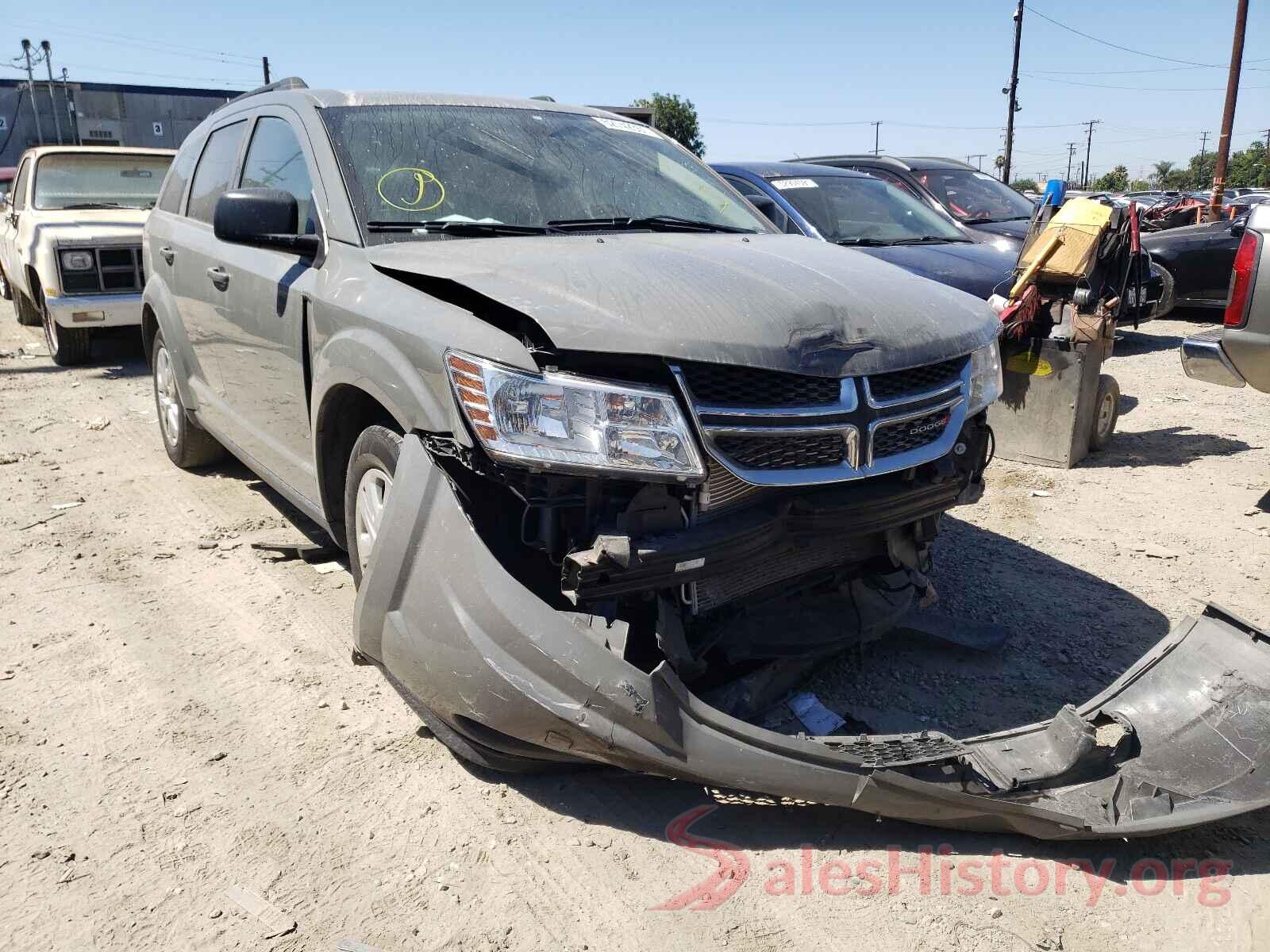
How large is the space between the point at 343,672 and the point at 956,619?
228 cm

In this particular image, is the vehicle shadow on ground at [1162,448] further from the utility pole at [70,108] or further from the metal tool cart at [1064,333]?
the utility pole at [70,108]

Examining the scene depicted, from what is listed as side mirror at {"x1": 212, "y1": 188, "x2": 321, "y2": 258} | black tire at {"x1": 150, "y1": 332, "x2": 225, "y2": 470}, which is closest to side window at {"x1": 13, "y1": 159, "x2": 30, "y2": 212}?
black tire at {"x1": 150, "y1": 332, "x2": 225, "y2": 470}

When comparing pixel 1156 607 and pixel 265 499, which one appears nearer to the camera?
pixel 1156 607

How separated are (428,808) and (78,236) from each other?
312 inches

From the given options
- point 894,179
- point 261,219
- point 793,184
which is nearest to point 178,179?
point 261,219

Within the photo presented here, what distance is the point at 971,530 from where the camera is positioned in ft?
16.4

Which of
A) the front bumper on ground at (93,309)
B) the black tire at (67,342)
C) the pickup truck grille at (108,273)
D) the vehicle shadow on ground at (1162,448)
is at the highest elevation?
the pickup truck grille at (108,273)

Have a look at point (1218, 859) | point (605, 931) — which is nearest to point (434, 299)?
point (605, 931)

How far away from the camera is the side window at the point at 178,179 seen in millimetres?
5242

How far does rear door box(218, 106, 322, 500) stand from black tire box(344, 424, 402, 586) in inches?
Result: 14.6

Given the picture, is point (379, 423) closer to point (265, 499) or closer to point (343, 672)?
point (343, 672)

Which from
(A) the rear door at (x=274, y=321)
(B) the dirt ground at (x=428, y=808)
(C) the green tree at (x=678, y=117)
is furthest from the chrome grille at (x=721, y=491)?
(C) the green tree at (x=678, y=117)

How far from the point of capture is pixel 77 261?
865 cm

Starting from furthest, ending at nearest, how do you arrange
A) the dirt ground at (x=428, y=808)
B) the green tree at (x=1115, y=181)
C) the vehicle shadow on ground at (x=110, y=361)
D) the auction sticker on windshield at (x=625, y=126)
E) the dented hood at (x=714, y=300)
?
the green tree at (x=1115, y=181) < the vehicle shadow on ground at (x=110, y=361) < the auction sticker on windshield at (x=625, y=126) < the dented hood at (x=714, y=300) < the dirt ground at (x=428, y=808)
